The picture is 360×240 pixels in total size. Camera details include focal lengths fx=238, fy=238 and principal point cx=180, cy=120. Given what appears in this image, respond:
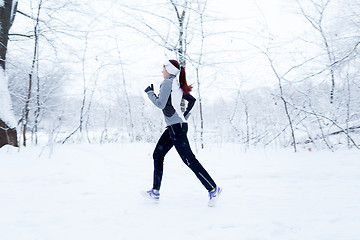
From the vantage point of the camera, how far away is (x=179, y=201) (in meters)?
2.74

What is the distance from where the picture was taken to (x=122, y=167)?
4551 millimetres

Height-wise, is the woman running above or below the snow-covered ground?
above

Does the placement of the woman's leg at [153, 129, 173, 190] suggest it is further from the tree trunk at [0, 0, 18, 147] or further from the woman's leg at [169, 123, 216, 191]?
the tree trunk at [0, 0, 18, 147]

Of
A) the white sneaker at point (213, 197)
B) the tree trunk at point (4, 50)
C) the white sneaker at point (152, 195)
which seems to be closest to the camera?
the white sneaker at point (213, 197)

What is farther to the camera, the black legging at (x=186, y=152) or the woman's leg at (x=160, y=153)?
the woman's leg at (x=160, y=153)

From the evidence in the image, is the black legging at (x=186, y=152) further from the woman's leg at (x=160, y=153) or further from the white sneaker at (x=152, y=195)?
the white sneaker at (x=152, y=195)

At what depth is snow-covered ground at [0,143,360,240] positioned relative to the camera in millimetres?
1874

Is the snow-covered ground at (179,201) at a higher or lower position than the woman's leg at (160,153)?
lower

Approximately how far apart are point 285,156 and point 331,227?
11.7 ft

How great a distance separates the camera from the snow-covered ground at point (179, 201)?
1.87m

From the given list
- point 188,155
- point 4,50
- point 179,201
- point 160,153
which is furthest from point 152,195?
point 4,50

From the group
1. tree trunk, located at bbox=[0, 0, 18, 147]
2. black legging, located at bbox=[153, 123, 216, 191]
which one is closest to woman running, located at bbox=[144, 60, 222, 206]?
black legging, located at bbox=[153, 123, 216, 191]

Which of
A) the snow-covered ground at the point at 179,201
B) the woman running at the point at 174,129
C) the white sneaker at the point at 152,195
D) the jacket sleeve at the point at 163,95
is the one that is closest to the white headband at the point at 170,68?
the woman running at the point at 174,129

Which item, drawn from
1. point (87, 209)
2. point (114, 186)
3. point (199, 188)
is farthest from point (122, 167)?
point (87, 209)
